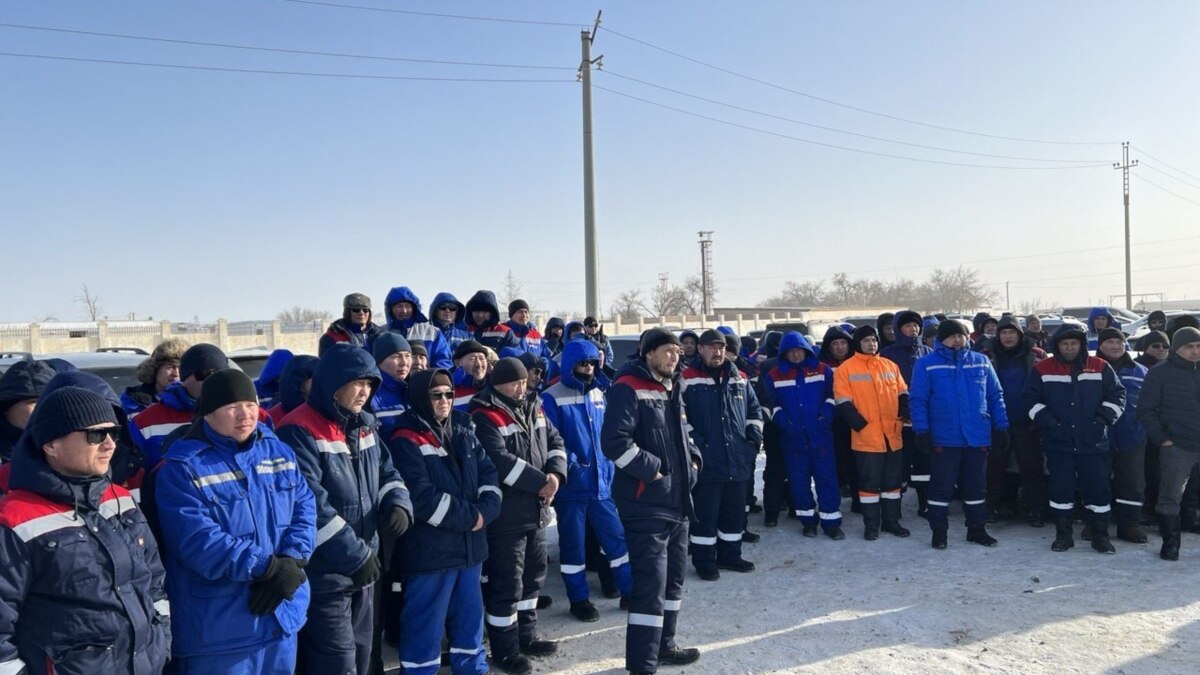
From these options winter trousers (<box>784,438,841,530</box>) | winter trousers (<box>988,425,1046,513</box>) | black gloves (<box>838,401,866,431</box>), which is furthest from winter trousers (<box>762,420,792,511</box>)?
winter trousers (<box>988,425,1046,513</box>)

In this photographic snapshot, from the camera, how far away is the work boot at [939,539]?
22.0 feet

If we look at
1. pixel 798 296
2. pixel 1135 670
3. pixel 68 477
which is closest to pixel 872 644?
pixel 1135 670

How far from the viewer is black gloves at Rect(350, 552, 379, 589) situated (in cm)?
357

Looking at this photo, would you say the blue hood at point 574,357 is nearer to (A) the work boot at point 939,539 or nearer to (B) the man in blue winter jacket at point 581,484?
(B) the man in blue winter jacket at point 581,484

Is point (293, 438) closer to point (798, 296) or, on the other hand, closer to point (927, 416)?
point (927, 416)

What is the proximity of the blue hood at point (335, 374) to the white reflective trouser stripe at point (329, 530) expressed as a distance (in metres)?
0.50

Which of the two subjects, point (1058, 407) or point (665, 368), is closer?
point (665, 368)

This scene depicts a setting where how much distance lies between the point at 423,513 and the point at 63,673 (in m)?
1.72

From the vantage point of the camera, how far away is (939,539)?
6742 mm

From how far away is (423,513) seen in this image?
4008mm

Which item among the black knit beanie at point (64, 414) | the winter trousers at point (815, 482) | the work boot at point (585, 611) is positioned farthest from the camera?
the winter trousers at point (815, 482)

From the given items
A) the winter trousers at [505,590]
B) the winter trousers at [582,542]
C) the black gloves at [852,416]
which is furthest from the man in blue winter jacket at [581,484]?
the black gloves at [852,416]

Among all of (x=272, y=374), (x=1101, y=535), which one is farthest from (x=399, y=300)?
(x=1101, y=535)

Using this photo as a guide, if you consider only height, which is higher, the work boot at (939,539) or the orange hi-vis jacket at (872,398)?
the orange hi-vis jacket at (872,398)
